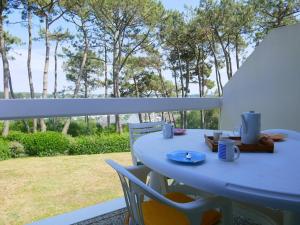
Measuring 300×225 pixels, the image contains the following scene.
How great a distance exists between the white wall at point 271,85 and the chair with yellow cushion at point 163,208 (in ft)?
8.60

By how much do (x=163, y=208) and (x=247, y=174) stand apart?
1.66 feet

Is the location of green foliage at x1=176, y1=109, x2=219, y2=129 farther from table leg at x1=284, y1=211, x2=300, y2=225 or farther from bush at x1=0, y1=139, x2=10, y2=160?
bush at x1=0, y1=139, x2=10, y2=160

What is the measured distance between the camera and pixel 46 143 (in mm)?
7137

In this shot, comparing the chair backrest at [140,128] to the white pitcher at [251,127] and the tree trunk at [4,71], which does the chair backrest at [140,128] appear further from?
the tree trunk at [4,71]

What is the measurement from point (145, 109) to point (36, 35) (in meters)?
7.23

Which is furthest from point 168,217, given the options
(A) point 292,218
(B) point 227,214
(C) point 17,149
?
(C) point 17,149

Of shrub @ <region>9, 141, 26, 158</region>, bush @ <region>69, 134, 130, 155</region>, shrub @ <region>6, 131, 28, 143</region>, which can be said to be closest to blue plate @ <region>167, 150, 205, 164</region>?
bush @ <region>69, 134, 130, 155</region>

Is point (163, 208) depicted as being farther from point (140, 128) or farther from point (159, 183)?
point (140, 128)

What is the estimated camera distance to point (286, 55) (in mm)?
3518

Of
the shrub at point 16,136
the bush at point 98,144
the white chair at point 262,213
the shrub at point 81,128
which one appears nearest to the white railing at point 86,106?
the white chair at point 262,213

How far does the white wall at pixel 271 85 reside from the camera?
3439 mm

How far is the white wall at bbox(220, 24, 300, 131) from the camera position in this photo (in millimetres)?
3439

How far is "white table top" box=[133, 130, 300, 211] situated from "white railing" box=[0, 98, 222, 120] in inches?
36.6

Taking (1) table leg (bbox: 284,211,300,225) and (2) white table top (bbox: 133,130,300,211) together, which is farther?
(1) table leg (bbox: 284,211,300,225)
